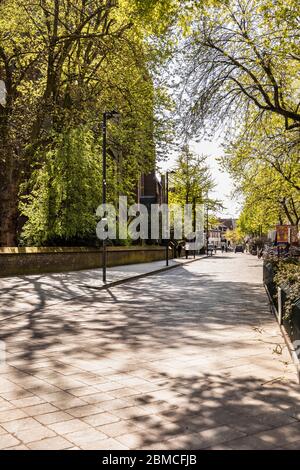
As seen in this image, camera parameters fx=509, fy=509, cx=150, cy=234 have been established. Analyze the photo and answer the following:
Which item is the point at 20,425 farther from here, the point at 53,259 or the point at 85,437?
the point at 53,259

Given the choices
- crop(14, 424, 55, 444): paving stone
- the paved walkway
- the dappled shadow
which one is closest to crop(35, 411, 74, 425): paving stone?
the paved walkway

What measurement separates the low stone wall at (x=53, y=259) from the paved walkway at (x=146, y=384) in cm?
966

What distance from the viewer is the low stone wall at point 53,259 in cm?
2022

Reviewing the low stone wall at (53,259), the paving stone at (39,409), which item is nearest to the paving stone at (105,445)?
the paving stone at (39,409)

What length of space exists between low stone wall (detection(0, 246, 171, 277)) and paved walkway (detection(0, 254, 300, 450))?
9662 mm

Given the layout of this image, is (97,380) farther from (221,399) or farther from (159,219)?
(159,219)

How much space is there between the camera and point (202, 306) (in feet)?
42.6

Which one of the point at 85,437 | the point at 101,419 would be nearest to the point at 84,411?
the point at 101,419

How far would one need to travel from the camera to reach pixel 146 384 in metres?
5.70

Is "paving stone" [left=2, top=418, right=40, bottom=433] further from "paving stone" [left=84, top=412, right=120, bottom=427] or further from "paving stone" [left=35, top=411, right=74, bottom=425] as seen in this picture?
"paving stone" [left=84, top=412, right=120, bottom=427]

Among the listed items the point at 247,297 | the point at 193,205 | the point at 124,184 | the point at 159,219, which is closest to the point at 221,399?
the point at 247,297

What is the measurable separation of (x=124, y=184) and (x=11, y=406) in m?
26.2

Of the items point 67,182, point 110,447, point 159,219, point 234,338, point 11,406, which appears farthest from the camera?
point 159,219

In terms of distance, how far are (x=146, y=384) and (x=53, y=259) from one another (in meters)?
18.0
